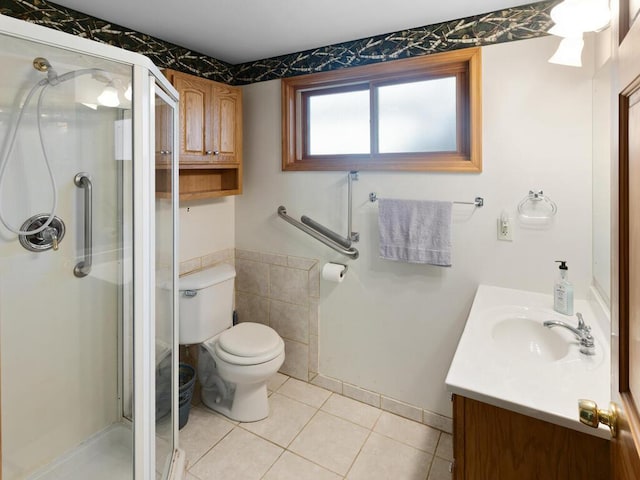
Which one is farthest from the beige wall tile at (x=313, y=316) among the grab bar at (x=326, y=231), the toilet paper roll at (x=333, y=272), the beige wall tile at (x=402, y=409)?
the beige wall tile at (x=402, y=409)

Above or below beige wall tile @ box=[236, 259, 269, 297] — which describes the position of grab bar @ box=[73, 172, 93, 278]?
above

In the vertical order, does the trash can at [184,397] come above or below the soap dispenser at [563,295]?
below

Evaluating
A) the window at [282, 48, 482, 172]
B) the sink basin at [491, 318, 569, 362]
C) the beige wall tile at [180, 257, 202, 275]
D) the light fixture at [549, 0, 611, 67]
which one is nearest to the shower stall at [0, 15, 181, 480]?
the beige wall tile at [180, 257, 202, 275]

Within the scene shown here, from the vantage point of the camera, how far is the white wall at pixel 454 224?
172 cm

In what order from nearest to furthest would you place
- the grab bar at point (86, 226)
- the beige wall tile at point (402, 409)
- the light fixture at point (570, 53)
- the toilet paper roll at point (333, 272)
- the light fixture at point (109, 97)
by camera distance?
the light fixture at point (109, 97), the light fixture at point (570, 53), the grab bar at point (86, 226), the beige wall tile at point (402, 409), the toilet paper roll at point (333, 272)

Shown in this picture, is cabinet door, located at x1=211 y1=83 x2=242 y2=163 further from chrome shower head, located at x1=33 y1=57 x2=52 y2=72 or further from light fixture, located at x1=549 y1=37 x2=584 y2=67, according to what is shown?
light fixture, located at x1=549 y1=37 x2=584 y2=67

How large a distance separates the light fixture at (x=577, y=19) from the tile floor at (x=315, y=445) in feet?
6.73

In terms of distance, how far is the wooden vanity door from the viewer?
579 millimetres

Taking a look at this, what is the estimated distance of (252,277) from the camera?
9.16ft

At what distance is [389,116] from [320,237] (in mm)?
889

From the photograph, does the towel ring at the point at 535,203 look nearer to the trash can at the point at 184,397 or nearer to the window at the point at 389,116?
the window at the point at 389,116

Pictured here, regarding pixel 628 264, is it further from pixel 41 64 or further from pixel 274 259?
pixel 274 259

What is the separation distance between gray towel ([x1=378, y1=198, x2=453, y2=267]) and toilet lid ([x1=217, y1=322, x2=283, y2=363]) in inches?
33.9

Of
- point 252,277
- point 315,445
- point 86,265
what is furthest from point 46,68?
point 315,445
